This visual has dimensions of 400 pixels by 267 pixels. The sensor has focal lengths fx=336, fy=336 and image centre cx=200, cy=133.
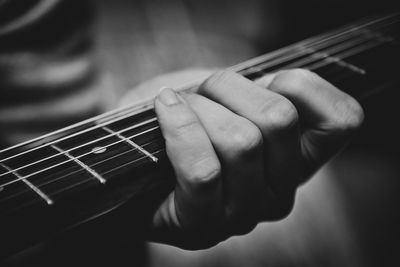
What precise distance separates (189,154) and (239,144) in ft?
0.26

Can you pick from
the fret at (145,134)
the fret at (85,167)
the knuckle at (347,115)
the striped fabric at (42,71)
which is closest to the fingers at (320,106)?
the knuckle at (347,115)

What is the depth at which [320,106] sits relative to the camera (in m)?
0.61

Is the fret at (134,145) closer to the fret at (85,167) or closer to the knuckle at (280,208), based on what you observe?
the fret at (85,167)

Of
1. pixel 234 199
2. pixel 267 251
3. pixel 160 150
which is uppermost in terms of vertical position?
pixel 160 150

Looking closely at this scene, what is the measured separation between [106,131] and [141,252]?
34 cm

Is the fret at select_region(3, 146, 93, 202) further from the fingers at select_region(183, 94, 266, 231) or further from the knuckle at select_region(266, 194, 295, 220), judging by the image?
the knuckle at select_region(266, 194, 295, 220)

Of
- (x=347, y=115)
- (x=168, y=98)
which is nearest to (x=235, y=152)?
(x=168, y=98)

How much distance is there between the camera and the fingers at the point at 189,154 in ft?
1.61

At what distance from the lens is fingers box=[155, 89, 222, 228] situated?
49 cm

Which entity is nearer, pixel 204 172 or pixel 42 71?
pixel 204 172

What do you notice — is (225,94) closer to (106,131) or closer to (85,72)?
(106,131)

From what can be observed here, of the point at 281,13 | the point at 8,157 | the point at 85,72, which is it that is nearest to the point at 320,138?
the point at 8,157

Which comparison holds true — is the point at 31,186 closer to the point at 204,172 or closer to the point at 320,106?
the point at 204,172

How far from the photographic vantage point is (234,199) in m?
0.58
